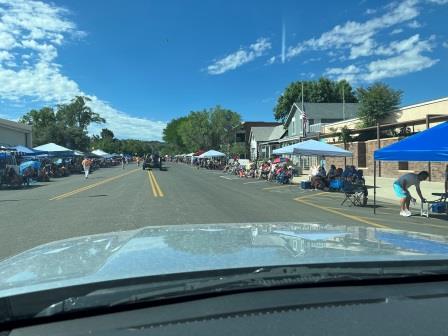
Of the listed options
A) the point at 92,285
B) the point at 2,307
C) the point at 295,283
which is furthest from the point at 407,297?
the point at 2,307

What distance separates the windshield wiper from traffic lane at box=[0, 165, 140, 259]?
642cm

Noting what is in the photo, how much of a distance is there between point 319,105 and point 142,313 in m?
59.2

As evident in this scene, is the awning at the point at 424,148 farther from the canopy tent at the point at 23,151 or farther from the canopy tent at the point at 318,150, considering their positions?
the canopy tent at the point at 23,151

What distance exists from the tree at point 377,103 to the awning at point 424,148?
87.9 feet

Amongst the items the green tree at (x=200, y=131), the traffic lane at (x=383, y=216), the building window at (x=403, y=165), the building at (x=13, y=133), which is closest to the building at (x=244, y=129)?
the green tree at (x=200, y=131)

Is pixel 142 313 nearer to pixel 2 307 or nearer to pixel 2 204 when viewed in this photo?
pixel 2 307

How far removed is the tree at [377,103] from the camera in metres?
40.2

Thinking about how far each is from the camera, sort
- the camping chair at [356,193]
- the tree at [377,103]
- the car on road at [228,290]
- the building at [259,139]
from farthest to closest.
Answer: the building at [259,139], the tree at [377,103], the camping chair at [356,193], the car on road at [228,290]

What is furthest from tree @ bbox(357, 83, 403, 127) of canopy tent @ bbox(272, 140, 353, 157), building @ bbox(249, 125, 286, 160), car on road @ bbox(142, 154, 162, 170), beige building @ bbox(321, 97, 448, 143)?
building @ bbox(249, 125, 286, 160)

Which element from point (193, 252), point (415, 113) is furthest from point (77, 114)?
point (193, 252)

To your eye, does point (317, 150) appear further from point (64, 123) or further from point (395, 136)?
point (64, 123)

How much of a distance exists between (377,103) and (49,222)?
3361 centimetres

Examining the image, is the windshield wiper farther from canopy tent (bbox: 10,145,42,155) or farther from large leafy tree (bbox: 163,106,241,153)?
large leafy tree (bbox: 163,106,241,153)

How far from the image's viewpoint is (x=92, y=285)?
2.28 metres
